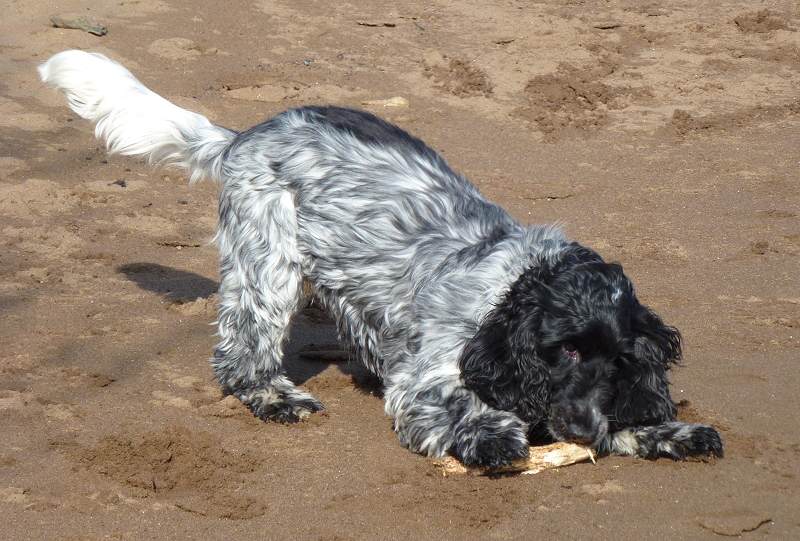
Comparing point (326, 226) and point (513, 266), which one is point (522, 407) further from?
point (326, 226)

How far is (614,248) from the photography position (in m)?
8.79

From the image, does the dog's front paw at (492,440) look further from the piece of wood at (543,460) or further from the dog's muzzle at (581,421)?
the dog's muzzle at (581,421)

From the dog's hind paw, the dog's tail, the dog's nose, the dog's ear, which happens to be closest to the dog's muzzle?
the dog's nose

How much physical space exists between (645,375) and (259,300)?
7.11 feet

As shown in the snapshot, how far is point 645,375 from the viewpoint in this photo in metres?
5.45

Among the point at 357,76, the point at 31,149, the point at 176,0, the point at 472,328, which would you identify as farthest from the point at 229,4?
the point at 472,328

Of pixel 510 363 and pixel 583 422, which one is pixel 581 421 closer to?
pixel 583 422

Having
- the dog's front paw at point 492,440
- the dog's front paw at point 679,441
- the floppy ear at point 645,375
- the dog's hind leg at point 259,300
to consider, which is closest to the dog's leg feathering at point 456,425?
the dog's front paw at point 492,440

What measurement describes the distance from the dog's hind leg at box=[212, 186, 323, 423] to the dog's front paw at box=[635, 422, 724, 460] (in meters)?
1.86

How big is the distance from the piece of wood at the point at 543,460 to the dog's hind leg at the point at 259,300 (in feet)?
3.65

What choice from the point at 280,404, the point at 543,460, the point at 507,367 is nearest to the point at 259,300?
the point at 280,404

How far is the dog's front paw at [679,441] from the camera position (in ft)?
18.3

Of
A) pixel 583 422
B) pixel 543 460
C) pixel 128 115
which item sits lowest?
pixel 543 460

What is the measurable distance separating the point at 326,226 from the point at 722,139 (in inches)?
243
